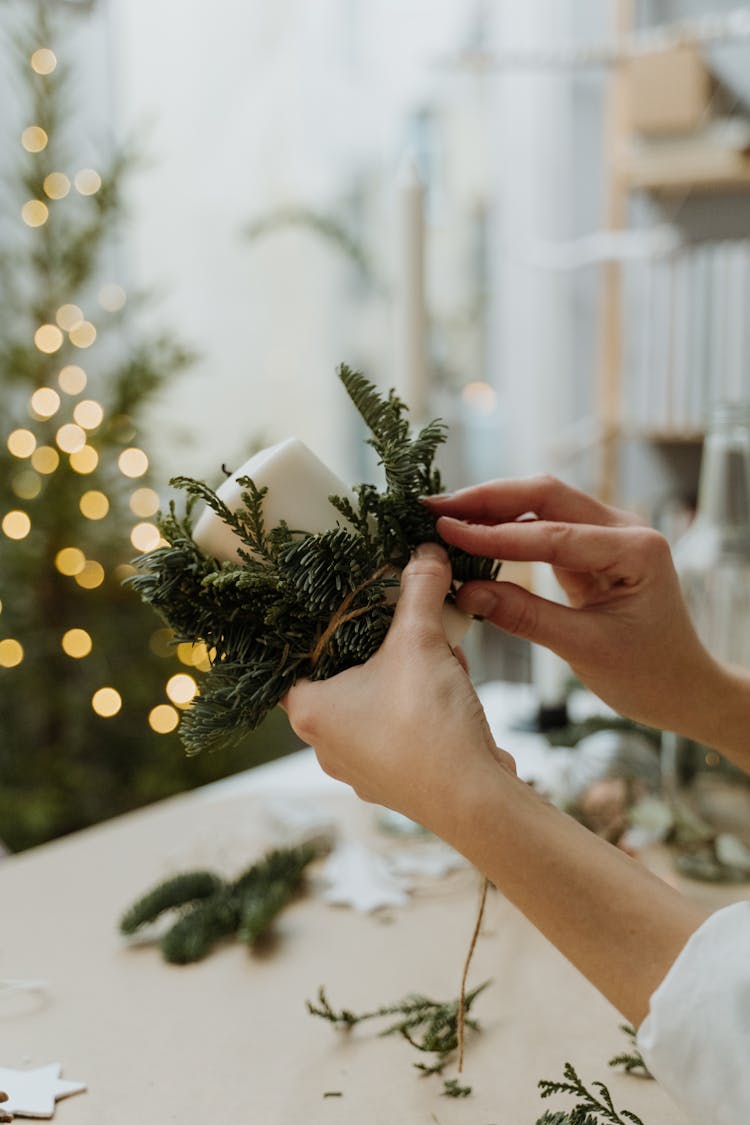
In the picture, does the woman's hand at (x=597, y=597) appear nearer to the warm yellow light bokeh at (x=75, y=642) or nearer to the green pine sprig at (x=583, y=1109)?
the green pine sprig at (x=583, y=1109)

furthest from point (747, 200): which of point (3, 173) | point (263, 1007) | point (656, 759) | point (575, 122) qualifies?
point (263, 1007)

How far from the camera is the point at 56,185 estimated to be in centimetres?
170

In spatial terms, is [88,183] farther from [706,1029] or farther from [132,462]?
[706,1029]

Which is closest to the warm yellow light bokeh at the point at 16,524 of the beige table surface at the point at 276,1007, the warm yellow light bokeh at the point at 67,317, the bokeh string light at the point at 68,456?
the bokeh string light at the point at 68,456

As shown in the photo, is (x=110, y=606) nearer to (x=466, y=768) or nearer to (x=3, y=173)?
(x=3, y=173)

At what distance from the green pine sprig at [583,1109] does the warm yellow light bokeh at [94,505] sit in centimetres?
133

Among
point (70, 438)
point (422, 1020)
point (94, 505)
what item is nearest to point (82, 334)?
point (70, 438)

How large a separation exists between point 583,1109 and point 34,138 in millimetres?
1600

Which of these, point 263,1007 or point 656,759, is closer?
point 263,1007

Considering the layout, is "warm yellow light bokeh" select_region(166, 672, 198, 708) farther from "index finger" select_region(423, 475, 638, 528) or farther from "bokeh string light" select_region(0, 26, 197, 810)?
"index finger" select_region(423, 475, 638, 528)

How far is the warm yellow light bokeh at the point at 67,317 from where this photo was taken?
1725mm

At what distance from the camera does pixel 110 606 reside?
1.84 metres

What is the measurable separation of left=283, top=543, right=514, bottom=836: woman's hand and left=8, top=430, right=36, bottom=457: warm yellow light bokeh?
1.22 meters

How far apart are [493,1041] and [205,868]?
35 cm
